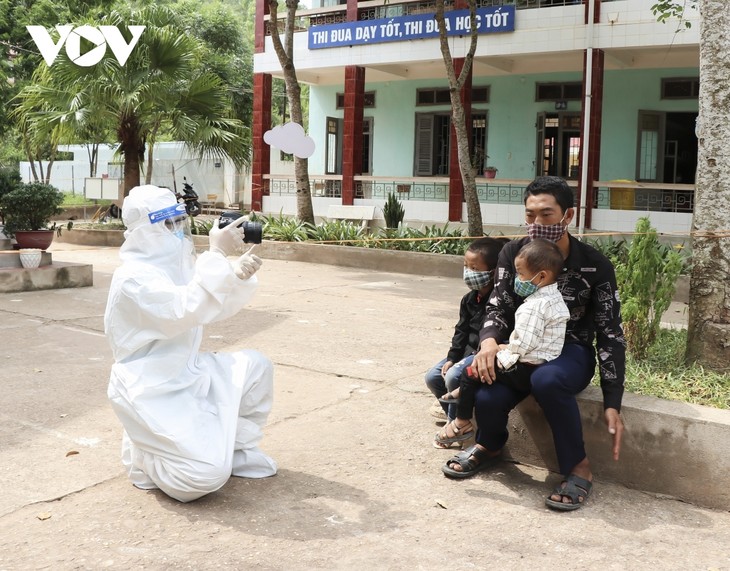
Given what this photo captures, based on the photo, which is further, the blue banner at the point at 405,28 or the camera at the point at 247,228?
the blue banner at the point at 405,28

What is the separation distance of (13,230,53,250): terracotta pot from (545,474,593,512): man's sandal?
9.11 metres

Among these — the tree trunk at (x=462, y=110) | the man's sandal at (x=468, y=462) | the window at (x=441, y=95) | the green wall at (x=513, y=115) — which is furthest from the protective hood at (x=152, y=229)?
the window at (x=441, y=95)

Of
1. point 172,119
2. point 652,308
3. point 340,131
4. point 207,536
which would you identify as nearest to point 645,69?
point 340,131

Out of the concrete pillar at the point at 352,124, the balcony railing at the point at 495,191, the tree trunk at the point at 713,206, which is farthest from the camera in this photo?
the concrete pillar at the point at 352,124

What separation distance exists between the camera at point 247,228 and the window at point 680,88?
50.3 ft

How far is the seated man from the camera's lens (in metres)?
3.60

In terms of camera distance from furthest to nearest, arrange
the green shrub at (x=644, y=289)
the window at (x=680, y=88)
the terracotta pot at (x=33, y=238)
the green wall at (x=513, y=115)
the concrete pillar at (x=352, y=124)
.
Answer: the concrete pillar at (x=352, y=124) → the green wall at (x=513, y=115) → the window at (x=680, y=88) → the terracotta pot at (x=33, y=238) → the green shrub at (x=644, y=289)

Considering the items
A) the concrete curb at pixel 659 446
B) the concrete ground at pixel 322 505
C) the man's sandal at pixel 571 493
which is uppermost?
the concrete curb at pixel 659 446

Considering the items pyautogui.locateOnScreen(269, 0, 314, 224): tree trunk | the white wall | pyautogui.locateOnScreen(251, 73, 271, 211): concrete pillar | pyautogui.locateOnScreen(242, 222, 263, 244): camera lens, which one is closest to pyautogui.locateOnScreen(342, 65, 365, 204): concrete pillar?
pyautogui.locateOnScreen(251, 73, 271, 211): concrete pillar

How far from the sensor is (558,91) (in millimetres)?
18156

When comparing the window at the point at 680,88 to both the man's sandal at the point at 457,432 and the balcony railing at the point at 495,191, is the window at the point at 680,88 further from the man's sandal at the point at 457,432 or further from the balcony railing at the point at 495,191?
the man's sandal at the point at 457,432

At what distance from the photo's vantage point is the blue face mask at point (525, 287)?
12.0ft

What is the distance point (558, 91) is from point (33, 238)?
11.8 m

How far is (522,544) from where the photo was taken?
321cm
